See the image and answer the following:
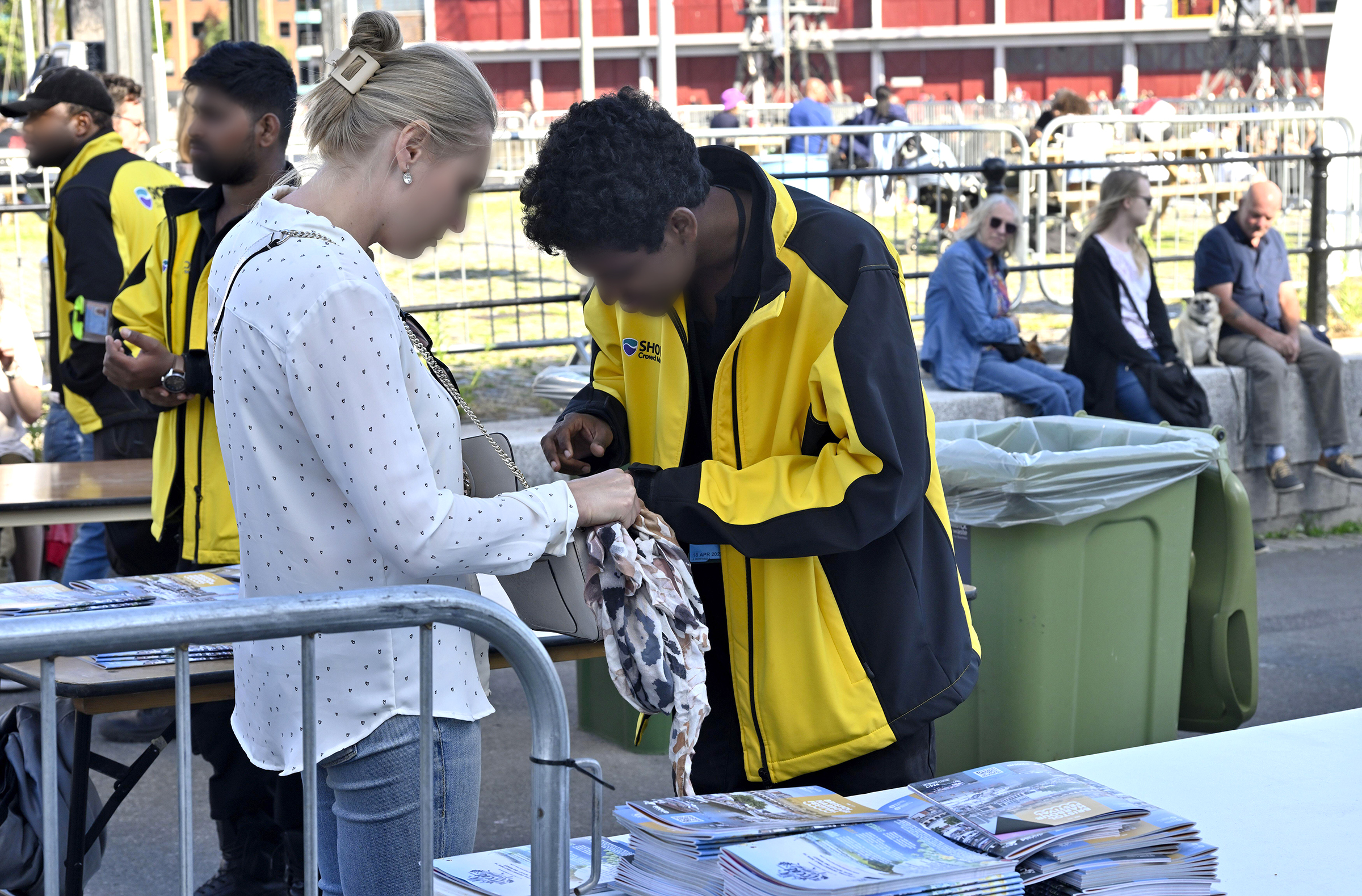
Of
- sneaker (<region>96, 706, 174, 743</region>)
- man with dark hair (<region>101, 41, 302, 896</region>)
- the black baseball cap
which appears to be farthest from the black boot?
the black baseball cap

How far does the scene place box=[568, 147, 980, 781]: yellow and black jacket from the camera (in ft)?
6.58

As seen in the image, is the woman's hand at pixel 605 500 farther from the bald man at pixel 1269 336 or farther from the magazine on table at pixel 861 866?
the bald man at pixel 1269 336

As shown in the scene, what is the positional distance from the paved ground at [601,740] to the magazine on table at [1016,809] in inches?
76.6

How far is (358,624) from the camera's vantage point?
153 cm

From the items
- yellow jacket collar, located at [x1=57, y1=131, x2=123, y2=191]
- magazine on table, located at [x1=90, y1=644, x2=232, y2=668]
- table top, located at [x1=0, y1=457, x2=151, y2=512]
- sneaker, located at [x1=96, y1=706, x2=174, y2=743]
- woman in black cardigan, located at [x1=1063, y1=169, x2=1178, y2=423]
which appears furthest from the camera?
woman in black cardigan, located at [x1=1063, y1=169, x2=1178, y2=423]

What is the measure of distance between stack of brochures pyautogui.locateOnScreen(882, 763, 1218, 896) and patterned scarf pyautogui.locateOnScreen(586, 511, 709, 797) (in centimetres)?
34

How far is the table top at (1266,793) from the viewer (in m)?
1.98

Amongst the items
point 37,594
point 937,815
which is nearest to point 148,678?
point 37,594

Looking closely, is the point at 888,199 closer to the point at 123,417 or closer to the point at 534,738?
the point at 123,417

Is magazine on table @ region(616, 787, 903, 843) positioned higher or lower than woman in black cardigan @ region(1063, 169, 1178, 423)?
lower

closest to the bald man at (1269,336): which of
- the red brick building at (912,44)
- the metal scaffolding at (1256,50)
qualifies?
the red brick building at (912,44)

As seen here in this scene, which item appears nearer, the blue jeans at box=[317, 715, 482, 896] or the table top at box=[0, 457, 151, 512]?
the blue jeans at box=[317, 715, 482, 896]

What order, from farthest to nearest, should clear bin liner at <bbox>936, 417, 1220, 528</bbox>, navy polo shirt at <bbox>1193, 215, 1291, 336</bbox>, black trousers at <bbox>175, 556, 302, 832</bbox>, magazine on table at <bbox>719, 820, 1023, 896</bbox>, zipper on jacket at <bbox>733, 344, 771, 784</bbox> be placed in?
navy polo shirt at <bbox>1193, 215, 1291, 336</bbox> → clear bin liner at <bbox>936, 417, 1220, 528</bbox> → black trousers at <bbox>175, 556, 302, 832</bbox> → zipper on jacket at <bbox>733, 344, 771, 784</bbox> → magazine on table at <bbox>719, 820, 1023, 896</bbox>

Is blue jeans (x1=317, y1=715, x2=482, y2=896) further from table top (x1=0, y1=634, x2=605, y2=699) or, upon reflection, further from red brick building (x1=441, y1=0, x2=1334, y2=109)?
red brick building (x1=441, y1=0, x2=1334, y2=109)
